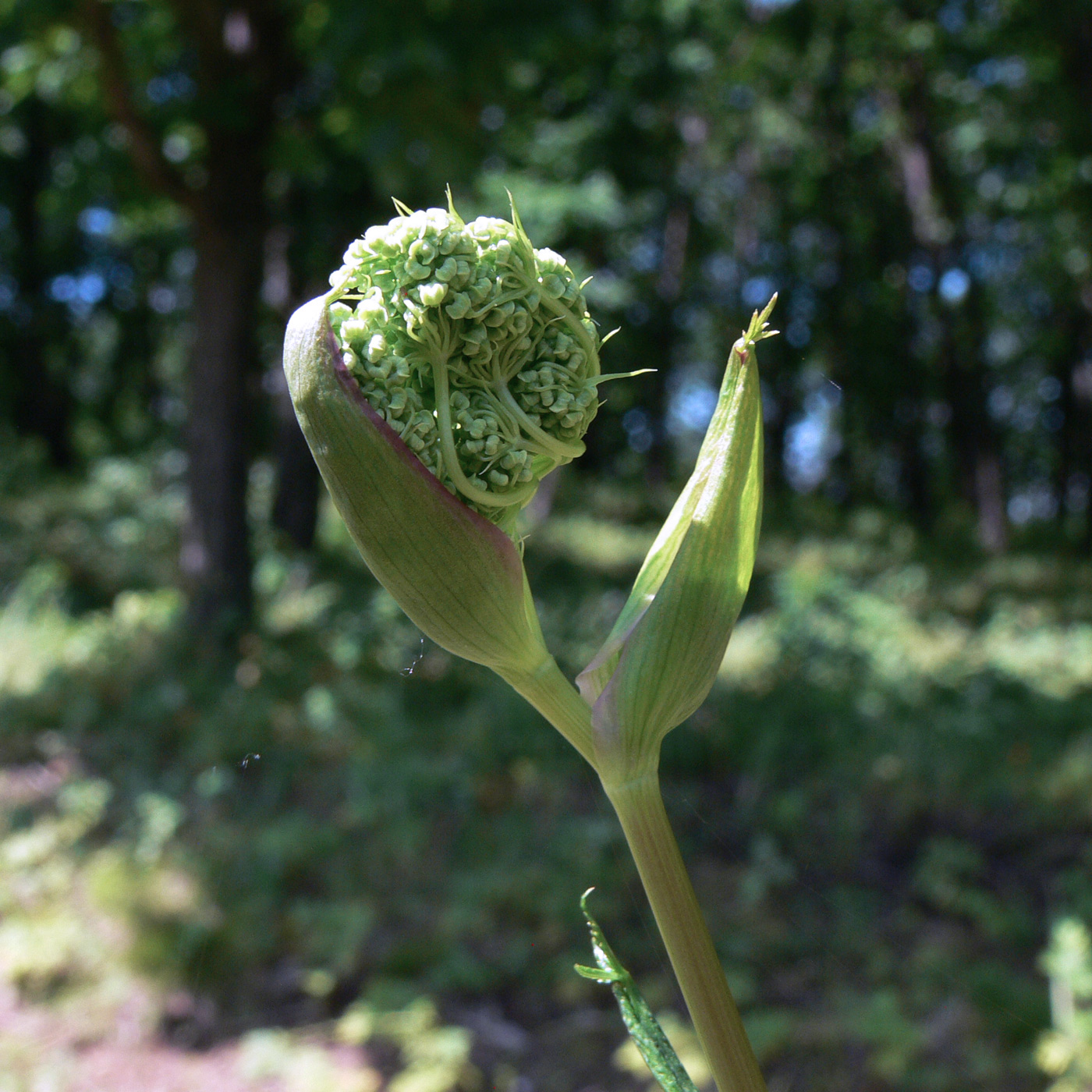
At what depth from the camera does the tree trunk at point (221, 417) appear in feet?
20.5

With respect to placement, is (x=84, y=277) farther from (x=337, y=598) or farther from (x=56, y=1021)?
(x=56, y=1021)

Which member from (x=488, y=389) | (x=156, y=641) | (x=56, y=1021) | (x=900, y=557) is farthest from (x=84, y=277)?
(x=488, y=389)

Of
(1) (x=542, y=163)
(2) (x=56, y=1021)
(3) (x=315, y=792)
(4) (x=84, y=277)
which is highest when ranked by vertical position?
(4) (x=84, y=277)

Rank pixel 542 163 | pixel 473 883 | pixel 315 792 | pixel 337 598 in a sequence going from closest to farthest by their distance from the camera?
pixel 473 883 → pixel 315 792 → pixel 542 163 → pixel 337 598

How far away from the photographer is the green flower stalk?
23.3 inches

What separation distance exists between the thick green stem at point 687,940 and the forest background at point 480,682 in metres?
0.30

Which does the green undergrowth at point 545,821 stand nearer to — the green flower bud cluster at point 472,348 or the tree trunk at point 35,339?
the green flower bud cluster at point 472,348

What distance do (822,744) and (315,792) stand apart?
2.56 metres

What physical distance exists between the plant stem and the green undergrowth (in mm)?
1352

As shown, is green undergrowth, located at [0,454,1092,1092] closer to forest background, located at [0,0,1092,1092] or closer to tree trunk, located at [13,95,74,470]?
forest background, located at [0,0,1092,1092]

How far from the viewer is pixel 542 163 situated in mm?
6031

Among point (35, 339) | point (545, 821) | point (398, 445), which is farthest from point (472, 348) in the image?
point (35, 339)

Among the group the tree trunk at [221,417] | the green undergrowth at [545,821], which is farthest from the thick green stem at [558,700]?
the tree trunk at [221,417]

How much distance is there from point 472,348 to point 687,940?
383 millimetres
